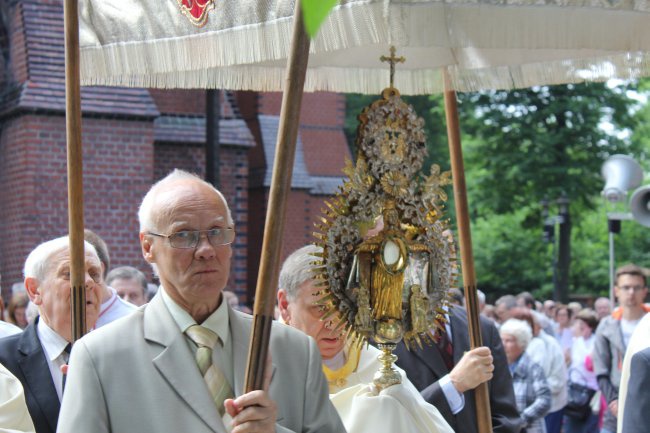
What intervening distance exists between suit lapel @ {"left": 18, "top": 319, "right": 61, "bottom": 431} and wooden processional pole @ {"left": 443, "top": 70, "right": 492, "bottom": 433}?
69.6 inches

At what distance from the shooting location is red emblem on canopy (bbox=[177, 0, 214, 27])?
4738mm

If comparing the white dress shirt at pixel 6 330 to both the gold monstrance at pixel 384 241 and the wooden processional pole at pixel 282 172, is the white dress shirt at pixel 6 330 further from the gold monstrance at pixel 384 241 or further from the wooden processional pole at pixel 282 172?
the wooden processional pole at pixel 282 172

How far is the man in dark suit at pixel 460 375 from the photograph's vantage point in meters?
5.34

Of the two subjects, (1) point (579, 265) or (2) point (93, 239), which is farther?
(1) point (579, 265)

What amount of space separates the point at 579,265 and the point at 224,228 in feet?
145

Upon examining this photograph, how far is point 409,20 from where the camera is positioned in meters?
4.13

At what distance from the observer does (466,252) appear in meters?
5.18

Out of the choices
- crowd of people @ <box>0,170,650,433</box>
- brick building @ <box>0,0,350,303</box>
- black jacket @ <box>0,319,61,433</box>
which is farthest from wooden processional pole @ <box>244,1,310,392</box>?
brick building @ <box>0,0,350,303</box>

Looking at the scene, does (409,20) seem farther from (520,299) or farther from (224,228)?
(520,299)

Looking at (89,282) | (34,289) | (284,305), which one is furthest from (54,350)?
(284,305)

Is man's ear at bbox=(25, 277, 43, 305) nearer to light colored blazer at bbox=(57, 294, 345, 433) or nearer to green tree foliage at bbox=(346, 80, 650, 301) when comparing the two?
light colored blazer at bbox=(57, 294, 345, 433)

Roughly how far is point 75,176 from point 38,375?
1.08m

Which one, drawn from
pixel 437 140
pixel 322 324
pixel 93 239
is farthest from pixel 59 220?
pixel 437 140

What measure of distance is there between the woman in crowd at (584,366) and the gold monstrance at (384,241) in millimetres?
9151
